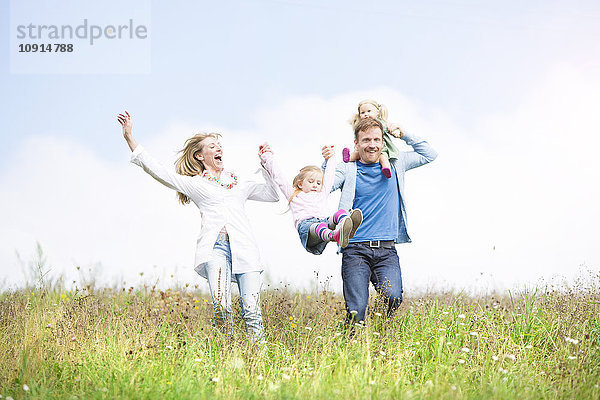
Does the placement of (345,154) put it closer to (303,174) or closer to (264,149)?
(303,174)

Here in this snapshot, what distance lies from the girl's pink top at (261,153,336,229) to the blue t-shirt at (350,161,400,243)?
0.36 metres

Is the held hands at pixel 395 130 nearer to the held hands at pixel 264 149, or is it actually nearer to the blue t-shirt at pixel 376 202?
the blue t-shirt at pixel 376 202

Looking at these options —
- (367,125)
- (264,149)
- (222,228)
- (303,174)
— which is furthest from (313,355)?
(367,125)

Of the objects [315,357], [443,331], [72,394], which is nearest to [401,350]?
[443,331]

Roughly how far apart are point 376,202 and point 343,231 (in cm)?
90

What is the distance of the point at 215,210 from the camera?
589 cm

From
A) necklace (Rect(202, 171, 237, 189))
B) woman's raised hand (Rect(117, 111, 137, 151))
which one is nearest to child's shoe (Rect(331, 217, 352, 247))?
necklace (Rect(202, 171, 237, 189))

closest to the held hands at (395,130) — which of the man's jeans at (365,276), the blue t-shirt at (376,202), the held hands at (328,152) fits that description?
the blue t-shirt at (376,202)

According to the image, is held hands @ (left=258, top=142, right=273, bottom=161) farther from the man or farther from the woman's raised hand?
the woman's raised hand

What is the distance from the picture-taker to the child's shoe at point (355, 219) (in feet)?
17.7

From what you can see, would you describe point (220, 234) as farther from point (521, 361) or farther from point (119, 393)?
point (521, 361)

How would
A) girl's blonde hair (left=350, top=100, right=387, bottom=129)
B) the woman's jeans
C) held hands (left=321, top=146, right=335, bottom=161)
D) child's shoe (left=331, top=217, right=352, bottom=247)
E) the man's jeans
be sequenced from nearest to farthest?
child's shoe (left=331, top=217, right=352, bottom=247) → the woman's jeans → the man's jeans → held hands (left=321, top=146, right=335, bottom=161) → girl's blonde hair (left=350, top=100, right=387, bottom=129)

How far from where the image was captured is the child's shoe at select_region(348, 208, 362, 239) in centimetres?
541

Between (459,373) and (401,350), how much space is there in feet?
2.53
